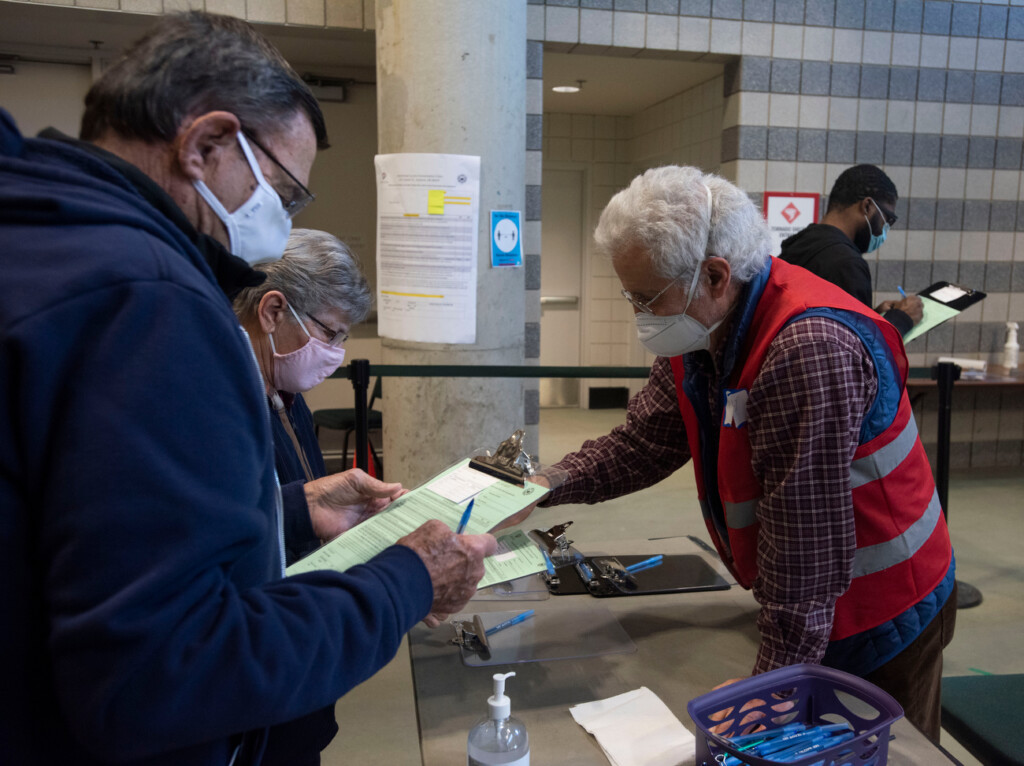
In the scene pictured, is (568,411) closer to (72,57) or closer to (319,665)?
(72,57)

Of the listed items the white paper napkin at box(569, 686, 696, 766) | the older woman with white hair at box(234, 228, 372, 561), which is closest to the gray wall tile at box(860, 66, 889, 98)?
the older woman with white hair at box(234, 228, 372, 561)

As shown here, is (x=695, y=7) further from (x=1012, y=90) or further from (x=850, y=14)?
(x=1012, y=90)

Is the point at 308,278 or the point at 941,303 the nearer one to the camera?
the point at 308,278

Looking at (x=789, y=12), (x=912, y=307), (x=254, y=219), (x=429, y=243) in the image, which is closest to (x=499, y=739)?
(x=254, y=219)

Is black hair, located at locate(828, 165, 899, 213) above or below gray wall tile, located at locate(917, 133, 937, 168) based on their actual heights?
below

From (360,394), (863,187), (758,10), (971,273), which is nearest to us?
(360,394)

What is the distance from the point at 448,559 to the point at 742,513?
0.66m

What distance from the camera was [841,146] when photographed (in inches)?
181

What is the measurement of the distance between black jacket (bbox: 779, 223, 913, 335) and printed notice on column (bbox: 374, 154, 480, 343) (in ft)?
4.18

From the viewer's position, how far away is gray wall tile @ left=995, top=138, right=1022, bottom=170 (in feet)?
15.8

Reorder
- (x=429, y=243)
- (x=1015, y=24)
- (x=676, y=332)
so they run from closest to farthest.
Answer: (x=676, y=332) → (x=429, y=243) → (x=1015, y=24)

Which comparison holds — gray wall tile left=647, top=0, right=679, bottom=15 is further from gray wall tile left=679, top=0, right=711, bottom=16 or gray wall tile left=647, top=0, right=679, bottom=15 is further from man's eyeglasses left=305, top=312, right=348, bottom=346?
man's eyeglasses left=305, top=312, right=348, bottom=346

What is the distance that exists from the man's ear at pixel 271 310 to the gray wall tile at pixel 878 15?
4.40 m

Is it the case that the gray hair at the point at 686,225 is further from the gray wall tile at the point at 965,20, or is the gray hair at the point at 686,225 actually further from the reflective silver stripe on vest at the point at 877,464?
the gray wall tile at the point at 965,20
